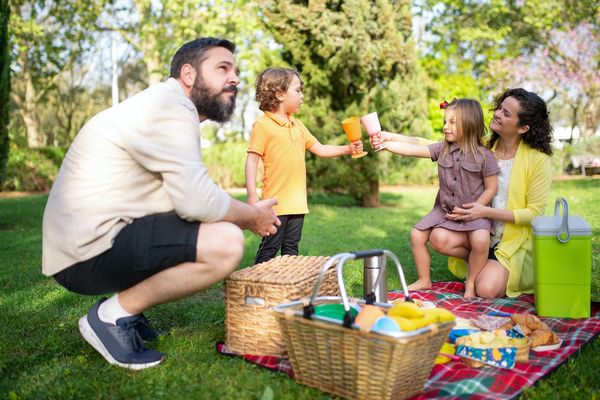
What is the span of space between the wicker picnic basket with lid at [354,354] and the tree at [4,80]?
260 inches

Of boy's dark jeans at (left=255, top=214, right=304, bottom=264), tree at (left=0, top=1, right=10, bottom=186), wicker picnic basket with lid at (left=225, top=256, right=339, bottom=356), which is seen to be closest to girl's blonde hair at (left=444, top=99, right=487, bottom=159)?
boy's dark jeans at (left=255, top=214, right=304, bottom=264)

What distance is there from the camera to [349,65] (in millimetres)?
9336

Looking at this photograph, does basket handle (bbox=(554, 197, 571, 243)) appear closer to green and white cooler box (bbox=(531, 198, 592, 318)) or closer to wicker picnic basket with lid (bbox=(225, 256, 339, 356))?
green and white cooler box (bbox=(531, 198, 592, 318))

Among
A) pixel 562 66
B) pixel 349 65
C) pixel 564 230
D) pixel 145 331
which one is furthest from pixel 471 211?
pixel 562 66

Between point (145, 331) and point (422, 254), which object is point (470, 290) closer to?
point (422, 254)

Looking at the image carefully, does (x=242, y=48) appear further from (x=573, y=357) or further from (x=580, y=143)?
(x=573, y=357)

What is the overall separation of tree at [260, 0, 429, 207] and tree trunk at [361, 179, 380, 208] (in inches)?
27.4

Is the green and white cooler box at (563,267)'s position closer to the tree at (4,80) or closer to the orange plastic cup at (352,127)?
the orange plastic cup at (352,127)

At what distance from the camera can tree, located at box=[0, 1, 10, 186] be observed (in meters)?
7.15

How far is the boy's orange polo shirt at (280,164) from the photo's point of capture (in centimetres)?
393

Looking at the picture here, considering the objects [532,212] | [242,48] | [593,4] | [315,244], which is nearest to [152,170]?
[532,212]

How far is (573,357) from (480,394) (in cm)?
67

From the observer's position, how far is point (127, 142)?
8.13 ft

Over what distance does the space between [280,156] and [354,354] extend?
2114 millimetres
